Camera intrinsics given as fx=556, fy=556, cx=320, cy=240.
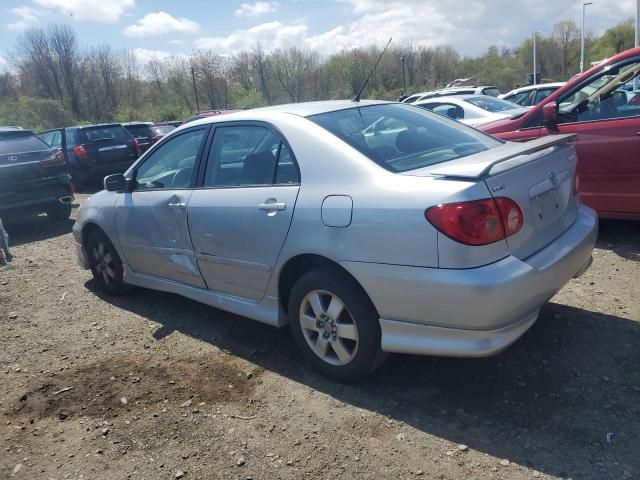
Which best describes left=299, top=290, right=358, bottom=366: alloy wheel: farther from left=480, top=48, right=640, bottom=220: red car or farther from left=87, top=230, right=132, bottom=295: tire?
left=480, top=48, right=640, bottom=220: red car

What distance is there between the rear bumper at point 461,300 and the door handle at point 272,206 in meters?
0.61

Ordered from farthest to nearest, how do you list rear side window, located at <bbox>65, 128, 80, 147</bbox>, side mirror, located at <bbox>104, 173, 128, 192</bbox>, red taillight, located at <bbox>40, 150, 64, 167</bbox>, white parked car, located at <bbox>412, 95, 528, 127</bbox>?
rear side window, located at <bbox>65, 128, 80, 147</bbox>
white parked car, located at <bbox>412, 95, 528, 127</bbox>
red taillight, located at <bbox>40, 150, 64, 167</bbox>
side mirror, located at <bbox>104, 173, 128, 192</bbox>

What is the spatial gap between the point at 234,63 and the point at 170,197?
2122 inches

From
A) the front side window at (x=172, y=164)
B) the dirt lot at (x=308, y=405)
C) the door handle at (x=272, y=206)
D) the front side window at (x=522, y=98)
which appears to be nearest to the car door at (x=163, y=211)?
the front side window at (x=172, y=164)

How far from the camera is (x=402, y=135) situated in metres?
3.59

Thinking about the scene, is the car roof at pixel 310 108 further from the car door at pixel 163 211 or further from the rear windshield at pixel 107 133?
the rear windshield at pixel 107 133

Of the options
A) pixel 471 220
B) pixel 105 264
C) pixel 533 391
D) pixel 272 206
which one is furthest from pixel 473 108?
pixel 471 220

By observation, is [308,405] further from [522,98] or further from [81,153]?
[522,98]

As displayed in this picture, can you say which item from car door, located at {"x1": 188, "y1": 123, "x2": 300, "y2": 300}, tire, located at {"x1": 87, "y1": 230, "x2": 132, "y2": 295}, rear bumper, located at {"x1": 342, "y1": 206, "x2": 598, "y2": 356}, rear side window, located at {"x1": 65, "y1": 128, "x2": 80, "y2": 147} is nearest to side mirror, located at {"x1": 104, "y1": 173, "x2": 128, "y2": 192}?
tire, located at {"x1": 87, "y1": 230, "x2": 132, "y2": 295}

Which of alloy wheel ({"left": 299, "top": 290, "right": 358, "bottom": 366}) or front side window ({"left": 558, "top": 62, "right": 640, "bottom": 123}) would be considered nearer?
alloy wheel ({"left": 299, "top": 290, "right": 358, "bottom": 366})

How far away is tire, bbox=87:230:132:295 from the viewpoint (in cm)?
510

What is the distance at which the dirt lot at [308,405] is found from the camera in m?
2.66

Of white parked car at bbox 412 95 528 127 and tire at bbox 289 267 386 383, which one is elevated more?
white parked car at bbox 412 95 528 127

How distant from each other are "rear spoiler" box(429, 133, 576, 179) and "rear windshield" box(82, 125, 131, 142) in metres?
11.6
